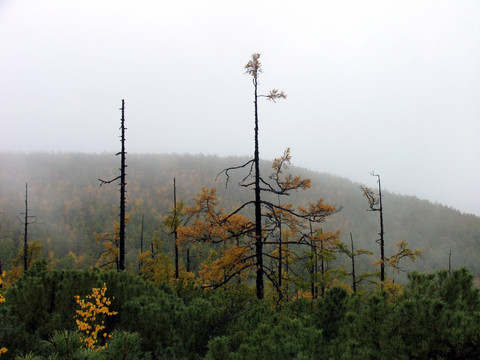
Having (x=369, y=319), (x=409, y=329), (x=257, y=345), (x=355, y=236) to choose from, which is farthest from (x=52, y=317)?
(x=355, y=236)

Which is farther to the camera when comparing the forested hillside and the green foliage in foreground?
the forested hillside

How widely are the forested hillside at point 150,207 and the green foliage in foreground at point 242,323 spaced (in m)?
59.3

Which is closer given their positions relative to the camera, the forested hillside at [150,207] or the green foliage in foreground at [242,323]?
the green foliage in foreground at [242,323]

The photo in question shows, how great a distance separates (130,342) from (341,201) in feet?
450

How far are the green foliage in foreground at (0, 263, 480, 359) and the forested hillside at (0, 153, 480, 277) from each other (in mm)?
59315

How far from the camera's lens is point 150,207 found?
105 meters

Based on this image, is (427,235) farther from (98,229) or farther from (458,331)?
(458,331)

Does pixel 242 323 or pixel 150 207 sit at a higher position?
pixel 242 323

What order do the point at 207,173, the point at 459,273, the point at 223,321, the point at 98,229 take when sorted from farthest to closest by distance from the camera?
the point at 207,173 → the point at 98,229 → the point at 223,321 → the point at 459,273

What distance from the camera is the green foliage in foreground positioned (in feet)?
11.8

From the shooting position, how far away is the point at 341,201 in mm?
132125

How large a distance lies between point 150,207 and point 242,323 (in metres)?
105

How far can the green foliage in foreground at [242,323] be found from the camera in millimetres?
3600

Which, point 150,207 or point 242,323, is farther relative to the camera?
point 150,207
